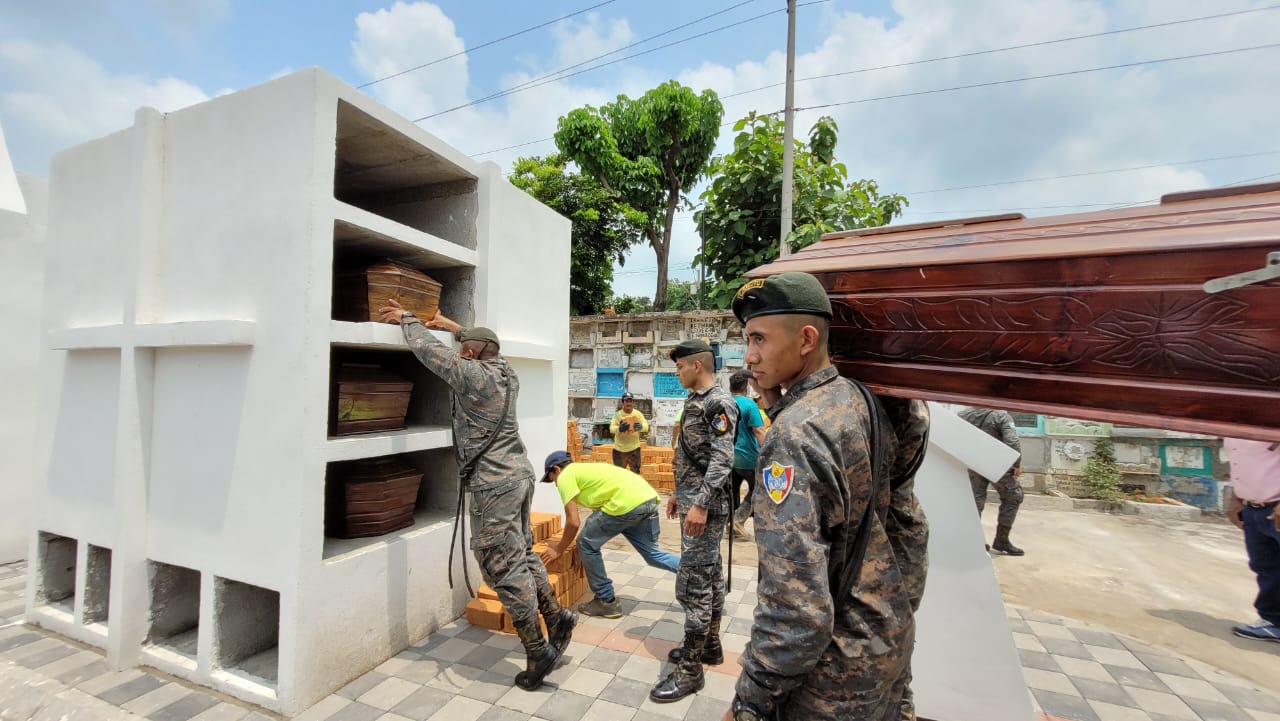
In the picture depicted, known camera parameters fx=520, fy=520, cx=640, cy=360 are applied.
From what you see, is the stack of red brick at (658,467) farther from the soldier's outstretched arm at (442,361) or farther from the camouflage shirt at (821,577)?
the camouflage shirt at (821,577)

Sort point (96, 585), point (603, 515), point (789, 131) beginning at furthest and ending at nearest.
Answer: point (789, 131) → point (603, 515) → point (96, 585)

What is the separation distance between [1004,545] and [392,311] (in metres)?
6.96

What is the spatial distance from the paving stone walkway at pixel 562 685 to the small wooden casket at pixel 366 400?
1.57 metres

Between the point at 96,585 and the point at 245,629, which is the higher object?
the point at 96,585

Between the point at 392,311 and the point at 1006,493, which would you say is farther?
the point at 1006,493

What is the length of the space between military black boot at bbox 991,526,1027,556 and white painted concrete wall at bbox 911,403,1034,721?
4248 mm

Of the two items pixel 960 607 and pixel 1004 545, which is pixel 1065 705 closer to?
pixel 960 607

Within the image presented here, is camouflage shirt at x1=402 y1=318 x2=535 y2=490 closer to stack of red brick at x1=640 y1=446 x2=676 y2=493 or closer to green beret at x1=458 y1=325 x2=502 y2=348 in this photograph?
green beret at x1=458 y1=325 x2=502 y2=348

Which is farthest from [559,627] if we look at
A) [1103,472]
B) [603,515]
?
[1103,472]

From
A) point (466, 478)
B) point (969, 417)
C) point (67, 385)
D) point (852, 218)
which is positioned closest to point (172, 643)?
point (67, 385)

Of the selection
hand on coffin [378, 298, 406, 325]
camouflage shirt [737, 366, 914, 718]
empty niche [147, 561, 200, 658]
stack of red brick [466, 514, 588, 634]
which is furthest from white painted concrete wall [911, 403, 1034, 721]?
empty niche [147, 561, 200, 658]

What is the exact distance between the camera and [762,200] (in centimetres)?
981

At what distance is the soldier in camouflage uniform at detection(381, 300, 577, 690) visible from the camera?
320 centimetres

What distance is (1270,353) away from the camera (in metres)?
1.02
